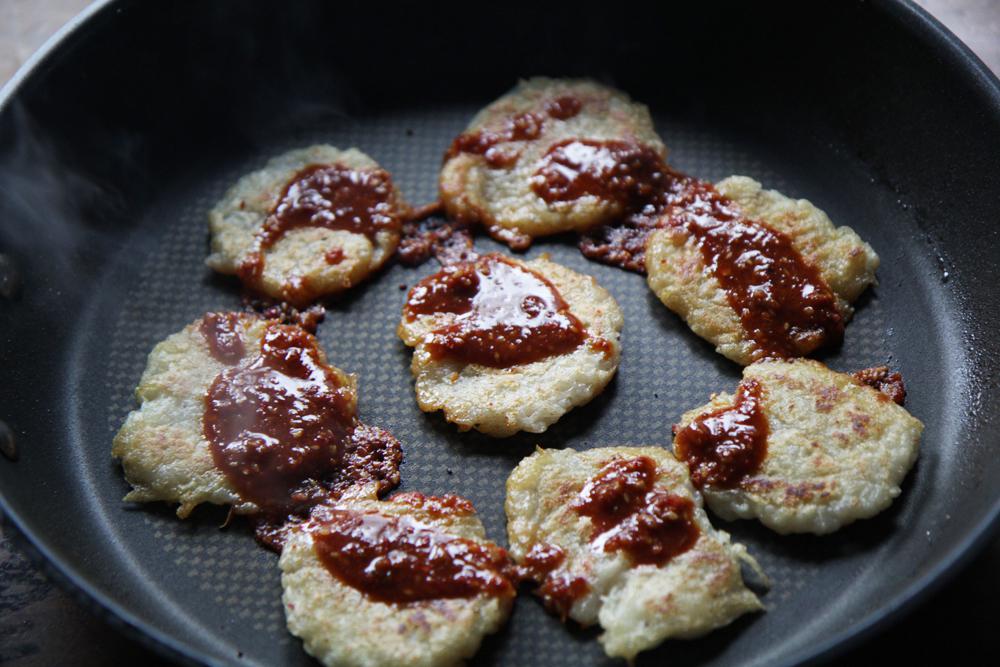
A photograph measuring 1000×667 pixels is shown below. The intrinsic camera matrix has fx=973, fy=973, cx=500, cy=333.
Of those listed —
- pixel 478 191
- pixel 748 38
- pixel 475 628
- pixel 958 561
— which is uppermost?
pixel 748 38

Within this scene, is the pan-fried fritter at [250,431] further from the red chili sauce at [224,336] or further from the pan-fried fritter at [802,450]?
the pan-fried fritter at [802,450]

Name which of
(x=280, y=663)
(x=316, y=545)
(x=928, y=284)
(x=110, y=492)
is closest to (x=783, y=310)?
(x=928, y=284)

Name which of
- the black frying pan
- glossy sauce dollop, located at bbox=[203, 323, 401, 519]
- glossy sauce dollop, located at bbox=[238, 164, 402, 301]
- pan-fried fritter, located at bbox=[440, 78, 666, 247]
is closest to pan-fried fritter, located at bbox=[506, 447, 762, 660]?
the black frying pan

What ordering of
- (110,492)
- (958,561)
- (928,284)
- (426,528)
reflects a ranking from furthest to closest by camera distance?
1. (928,284)
2. (110,492)
3. (426,528)
4. (958,561)

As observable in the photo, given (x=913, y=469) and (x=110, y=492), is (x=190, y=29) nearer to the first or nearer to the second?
(x=110, y=492)

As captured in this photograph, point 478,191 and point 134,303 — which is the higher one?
point 478,191

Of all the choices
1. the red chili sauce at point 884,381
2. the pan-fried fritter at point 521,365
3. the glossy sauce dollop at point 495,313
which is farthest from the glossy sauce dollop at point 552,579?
the red chili sauce at point 884,381
